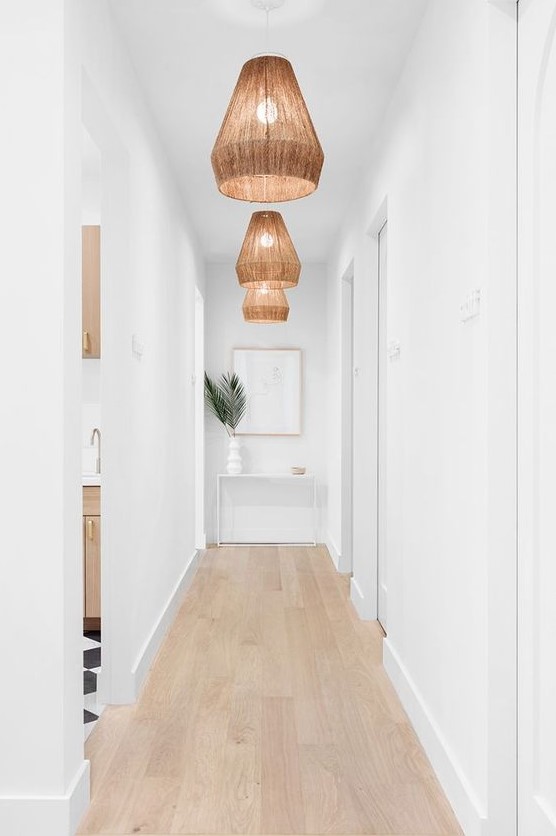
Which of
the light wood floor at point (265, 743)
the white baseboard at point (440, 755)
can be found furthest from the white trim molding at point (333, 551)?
the white baseboard at point (440, 755)

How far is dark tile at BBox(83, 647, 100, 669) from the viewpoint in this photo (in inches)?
150

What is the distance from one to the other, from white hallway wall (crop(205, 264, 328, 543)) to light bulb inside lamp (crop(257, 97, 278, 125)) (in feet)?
17.7

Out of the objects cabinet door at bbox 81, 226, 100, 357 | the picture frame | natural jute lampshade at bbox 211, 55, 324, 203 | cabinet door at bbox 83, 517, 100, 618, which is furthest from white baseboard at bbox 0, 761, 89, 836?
the picture frame

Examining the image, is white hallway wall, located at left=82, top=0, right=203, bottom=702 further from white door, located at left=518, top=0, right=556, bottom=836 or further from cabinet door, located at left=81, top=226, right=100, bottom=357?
white door, located at left=518, top=0, right=556, bottom=836

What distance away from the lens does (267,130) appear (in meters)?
2.35

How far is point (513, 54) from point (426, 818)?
2205mm

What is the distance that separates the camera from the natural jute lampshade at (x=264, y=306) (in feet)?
18.3

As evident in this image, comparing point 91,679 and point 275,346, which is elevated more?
point 275,346

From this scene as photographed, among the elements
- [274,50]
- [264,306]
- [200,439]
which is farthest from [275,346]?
[274,50]

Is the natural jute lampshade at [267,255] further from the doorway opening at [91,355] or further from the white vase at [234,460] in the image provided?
the white vase at [234,460]

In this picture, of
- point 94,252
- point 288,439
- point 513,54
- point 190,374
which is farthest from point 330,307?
point 513,54

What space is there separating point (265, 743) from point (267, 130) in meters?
2.14

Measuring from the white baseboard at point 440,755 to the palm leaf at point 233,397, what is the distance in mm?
4272

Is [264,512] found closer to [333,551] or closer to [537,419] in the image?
[333,551]
